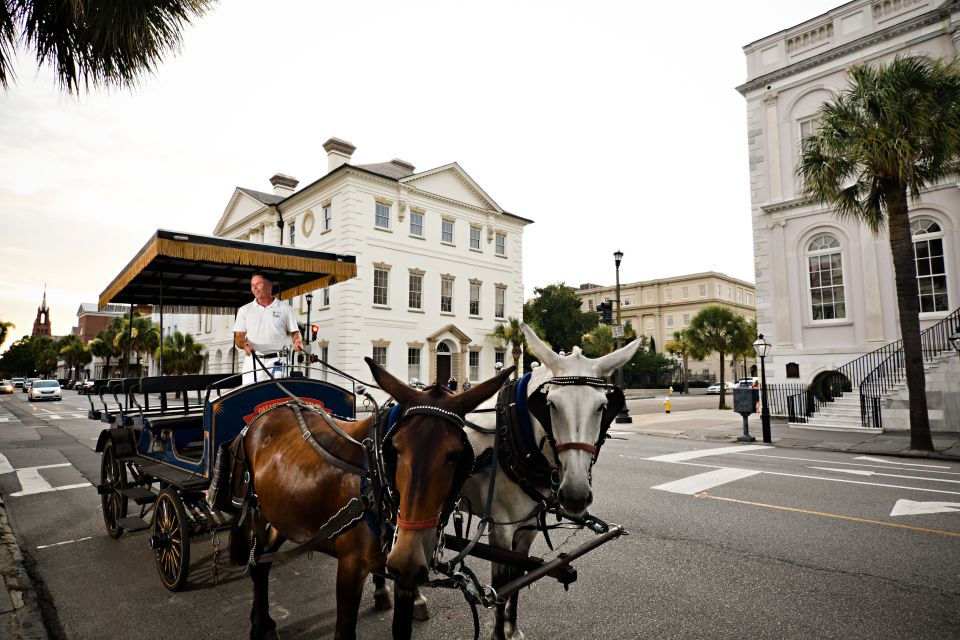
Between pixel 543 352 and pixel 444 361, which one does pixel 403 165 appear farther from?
pixel 543 352

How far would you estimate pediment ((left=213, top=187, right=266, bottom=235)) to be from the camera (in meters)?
37.9

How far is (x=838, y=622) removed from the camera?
392cm

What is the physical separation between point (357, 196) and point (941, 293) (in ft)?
85.9

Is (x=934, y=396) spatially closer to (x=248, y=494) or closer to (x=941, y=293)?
(x=941, y=293)

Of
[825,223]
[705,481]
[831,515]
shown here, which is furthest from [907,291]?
[831,515]

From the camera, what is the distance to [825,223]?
68.2ft

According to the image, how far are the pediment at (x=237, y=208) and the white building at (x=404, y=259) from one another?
20 cm

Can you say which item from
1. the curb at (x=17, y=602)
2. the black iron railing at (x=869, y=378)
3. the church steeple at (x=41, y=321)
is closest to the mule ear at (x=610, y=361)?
the curb at (x=17, y=602)

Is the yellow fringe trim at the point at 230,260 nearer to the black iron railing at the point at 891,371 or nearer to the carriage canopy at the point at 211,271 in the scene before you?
the carriage canopy at the point at 211,271

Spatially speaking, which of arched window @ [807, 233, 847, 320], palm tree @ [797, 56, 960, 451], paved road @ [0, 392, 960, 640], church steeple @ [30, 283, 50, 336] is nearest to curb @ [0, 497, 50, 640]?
paved road @ [0, 392, 960, 640]

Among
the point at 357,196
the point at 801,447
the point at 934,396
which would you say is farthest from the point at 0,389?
the point at 934,396

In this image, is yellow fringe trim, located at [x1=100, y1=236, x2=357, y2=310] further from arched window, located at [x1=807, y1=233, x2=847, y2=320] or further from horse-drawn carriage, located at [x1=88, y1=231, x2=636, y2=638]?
arched window, located at [x1=807, y1=233, x2=847, y2=320]

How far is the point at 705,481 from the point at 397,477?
820cm

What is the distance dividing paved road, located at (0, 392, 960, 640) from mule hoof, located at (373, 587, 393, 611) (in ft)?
0.25
